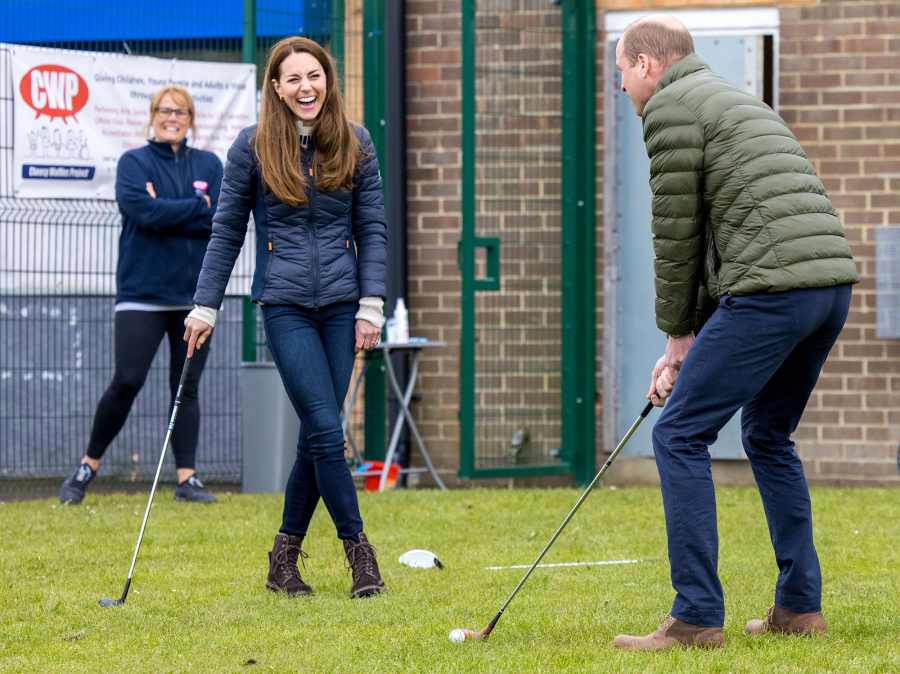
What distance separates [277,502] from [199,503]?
41 centimetres

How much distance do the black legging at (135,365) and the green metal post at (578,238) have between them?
2.44 metres

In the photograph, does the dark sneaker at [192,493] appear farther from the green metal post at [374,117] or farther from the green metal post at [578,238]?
the green metal post at [578,238]

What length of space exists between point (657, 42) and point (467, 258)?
496 cm

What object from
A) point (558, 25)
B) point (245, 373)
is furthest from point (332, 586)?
point (558, 25)

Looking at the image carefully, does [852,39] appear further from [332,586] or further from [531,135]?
[332,586]

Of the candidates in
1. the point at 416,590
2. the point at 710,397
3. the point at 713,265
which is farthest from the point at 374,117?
the point at 710,397

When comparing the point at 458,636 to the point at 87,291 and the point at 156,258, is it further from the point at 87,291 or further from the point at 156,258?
the point at 87,291

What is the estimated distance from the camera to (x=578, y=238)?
32.5ft

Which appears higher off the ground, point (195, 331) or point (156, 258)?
point (156, 258)

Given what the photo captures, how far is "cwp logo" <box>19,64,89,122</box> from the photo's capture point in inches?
362

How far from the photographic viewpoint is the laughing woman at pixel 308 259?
562 centimetres

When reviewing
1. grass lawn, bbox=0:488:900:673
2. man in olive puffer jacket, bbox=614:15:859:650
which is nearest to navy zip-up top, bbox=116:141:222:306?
grass lawn, bbox=0:488:900:673

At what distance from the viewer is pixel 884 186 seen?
974 centimetres

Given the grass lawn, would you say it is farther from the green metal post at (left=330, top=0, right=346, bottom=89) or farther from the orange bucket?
the green metal post at (left=330, top=0, right=346, bottom=89)
